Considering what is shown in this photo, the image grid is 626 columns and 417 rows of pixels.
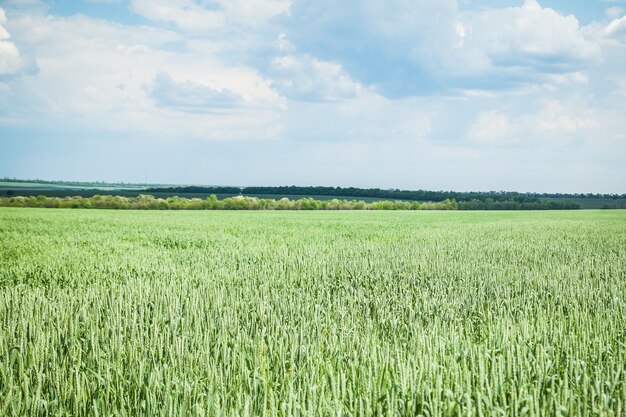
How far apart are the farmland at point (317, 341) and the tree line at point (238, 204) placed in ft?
212

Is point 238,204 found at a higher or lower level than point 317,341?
lower

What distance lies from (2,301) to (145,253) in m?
7.08

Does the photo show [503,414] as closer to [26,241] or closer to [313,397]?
[313,397]

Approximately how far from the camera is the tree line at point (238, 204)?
236ft

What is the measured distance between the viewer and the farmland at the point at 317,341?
152 inches

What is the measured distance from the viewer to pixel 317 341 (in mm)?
5371

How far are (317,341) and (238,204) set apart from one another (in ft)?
241

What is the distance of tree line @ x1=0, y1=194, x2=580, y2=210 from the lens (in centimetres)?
7194

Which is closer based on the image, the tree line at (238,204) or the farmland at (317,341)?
the farmland at (317,341)

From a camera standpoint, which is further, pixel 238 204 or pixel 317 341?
pixel 238 204

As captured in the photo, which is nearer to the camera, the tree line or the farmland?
the farmland

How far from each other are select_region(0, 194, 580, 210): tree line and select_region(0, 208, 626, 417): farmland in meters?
64.6

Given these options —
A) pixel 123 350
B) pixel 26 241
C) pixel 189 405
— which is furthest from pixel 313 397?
pixel 26 241

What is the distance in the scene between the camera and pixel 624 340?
5.79m
